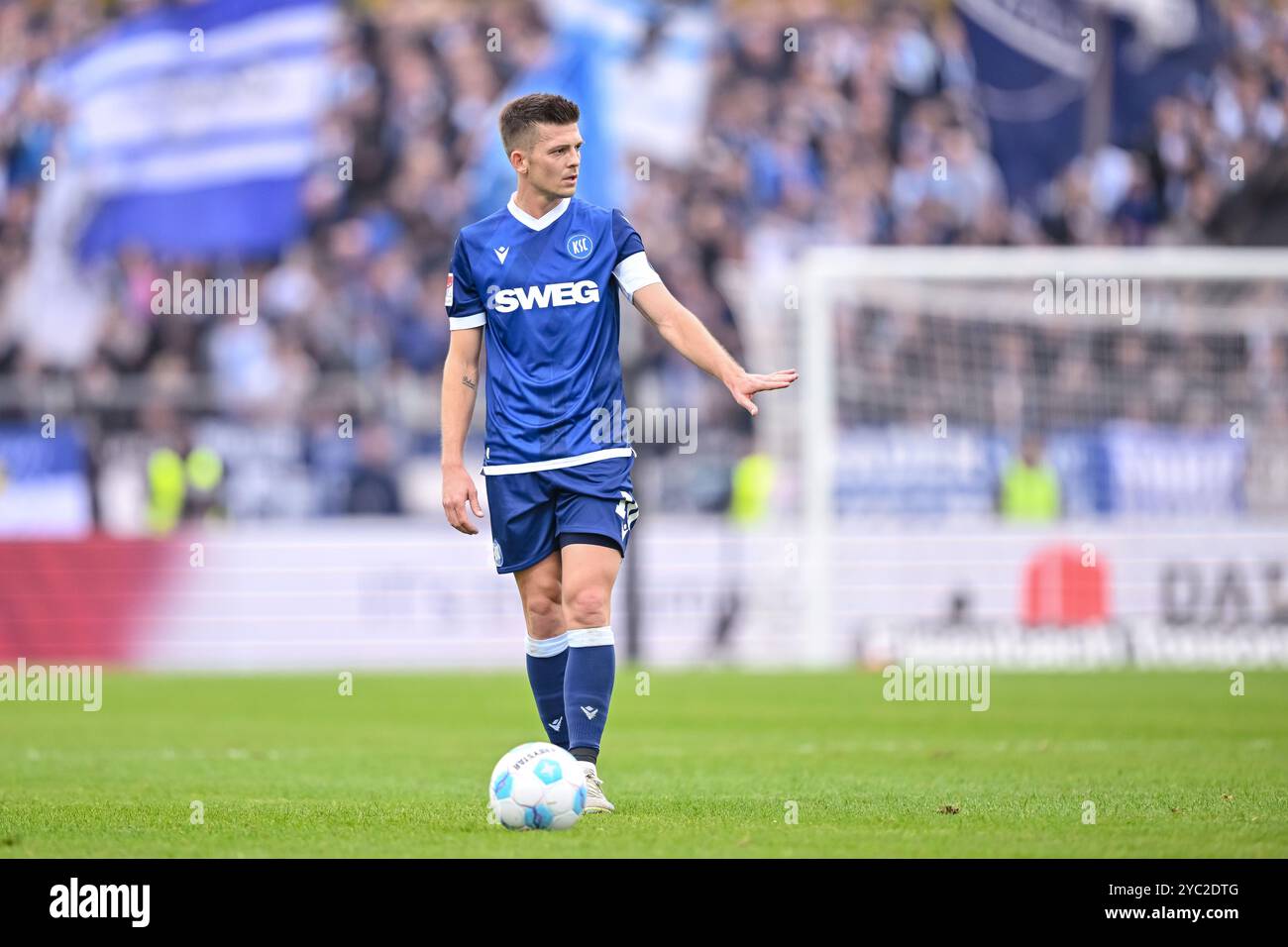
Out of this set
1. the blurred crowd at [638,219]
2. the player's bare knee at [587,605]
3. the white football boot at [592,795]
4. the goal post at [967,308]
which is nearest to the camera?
the white football boot at [592,795]

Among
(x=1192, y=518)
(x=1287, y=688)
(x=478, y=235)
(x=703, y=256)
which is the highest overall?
(x=703, y=256)

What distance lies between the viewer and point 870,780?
320 inches

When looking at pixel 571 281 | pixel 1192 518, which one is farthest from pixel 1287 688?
pixel 571 281

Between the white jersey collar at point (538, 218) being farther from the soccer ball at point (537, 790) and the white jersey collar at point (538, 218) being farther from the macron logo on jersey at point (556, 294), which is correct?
the soccer ball at point (537, 790)

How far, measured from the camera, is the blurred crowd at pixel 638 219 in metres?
19.4

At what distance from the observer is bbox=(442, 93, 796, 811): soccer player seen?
6.91 metres

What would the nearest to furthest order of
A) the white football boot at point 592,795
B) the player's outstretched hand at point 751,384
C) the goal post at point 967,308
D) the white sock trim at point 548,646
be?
the player's outstretched hand at point 751,384, the white football boot at point 592,795, the white sock trim at point 548,646, the goal post at point 967,308

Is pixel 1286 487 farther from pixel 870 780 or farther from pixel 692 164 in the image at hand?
pixel 870 780

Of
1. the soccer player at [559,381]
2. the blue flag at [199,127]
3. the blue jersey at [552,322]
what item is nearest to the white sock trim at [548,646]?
the soccer player at [559,381]

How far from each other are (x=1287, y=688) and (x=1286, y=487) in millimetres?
4321

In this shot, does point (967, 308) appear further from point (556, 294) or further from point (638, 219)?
point (556, 294)

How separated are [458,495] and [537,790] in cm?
120

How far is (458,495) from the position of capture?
6938mm

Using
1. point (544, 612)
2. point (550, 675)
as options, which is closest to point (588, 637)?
point (544, 612)
